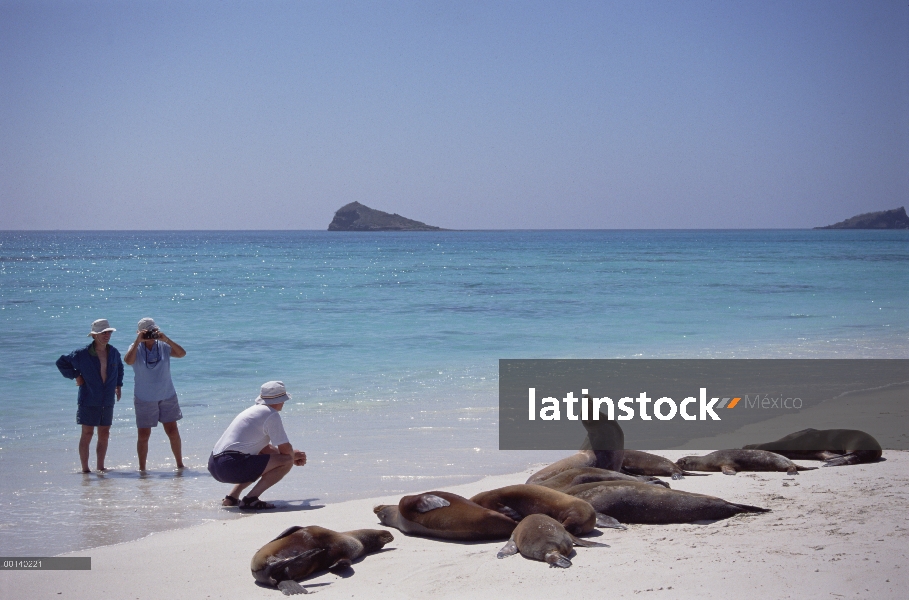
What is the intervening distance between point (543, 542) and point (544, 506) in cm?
57

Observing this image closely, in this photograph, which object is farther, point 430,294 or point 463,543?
point 430,294

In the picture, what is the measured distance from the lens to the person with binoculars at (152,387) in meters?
7.97

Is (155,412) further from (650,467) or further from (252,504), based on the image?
(650,467)

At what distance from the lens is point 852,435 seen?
7645 millimetres

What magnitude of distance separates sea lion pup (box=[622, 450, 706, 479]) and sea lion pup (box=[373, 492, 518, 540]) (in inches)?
82.6

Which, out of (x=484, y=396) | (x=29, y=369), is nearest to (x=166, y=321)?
(x=29, y=369)

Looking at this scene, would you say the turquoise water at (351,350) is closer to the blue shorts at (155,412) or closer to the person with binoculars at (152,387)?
the person with binoculars at (152,387)

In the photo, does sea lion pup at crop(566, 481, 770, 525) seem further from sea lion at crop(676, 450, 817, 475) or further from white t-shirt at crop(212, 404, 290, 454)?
white t-shirt at crop(212, 404, 290, 454)

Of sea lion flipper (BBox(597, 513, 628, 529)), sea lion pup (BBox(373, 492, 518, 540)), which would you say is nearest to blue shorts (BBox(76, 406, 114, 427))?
sea lion pup (BBox(373, 492, 518, 540))

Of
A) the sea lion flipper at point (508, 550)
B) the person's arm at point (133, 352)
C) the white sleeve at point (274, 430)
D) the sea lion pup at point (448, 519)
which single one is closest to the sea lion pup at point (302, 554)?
the sea lion pup at point (448, 519)

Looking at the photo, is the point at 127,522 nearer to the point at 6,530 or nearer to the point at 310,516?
the point at 6,530

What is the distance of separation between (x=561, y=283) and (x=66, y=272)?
27164mm

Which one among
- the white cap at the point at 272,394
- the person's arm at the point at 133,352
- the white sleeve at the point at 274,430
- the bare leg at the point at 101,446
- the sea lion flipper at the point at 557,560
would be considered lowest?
the bare leg at the point at 101,446

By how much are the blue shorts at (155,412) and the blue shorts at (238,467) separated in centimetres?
153
